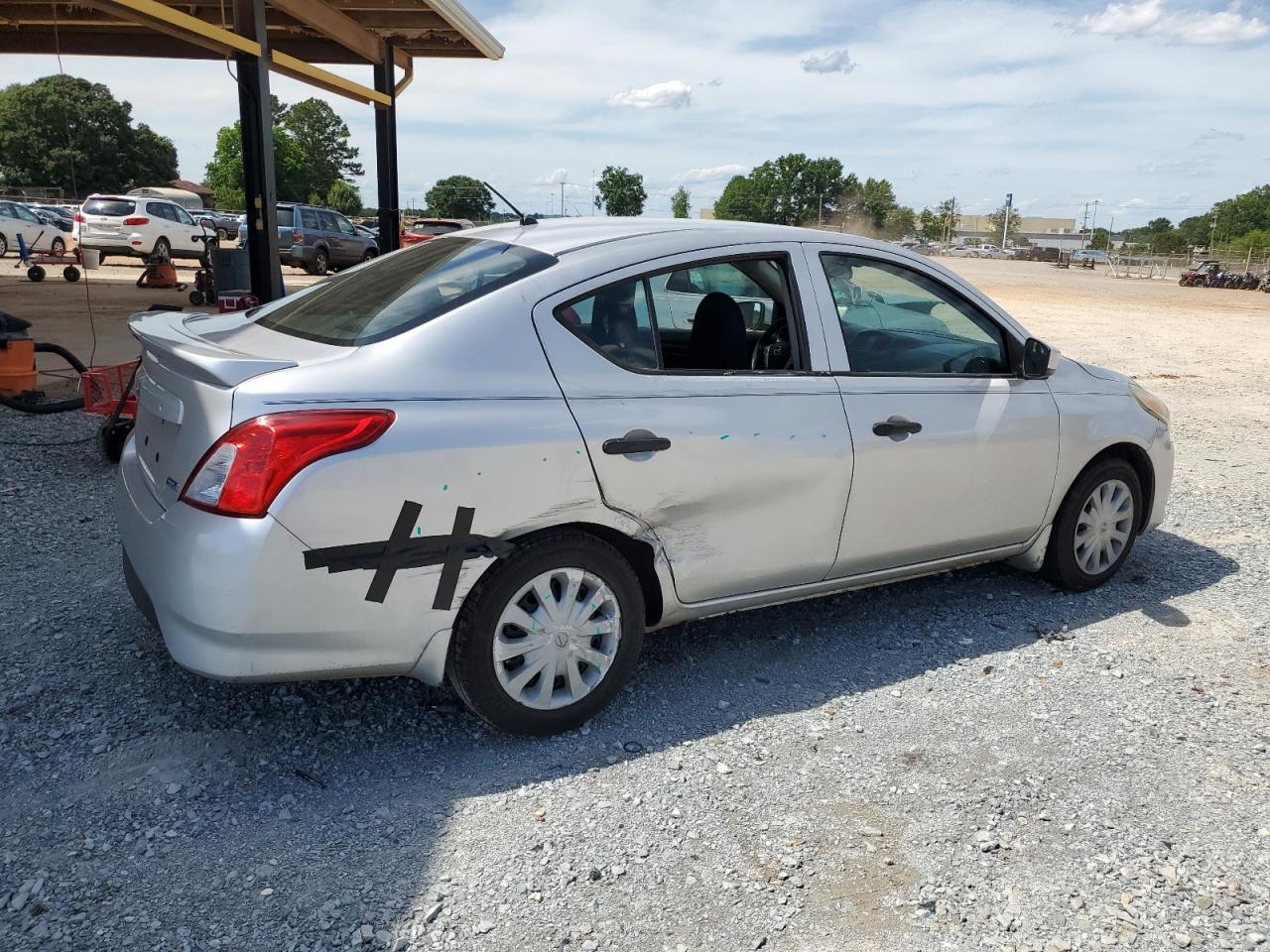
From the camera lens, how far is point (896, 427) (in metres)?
3.81

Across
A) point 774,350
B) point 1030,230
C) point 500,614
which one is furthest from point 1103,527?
point 1030,230

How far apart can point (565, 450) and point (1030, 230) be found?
204m

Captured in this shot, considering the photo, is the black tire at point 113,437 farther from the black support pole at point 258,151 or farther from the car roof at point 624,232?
the black support pole at point 258,151

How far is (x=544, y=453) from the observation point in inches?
120

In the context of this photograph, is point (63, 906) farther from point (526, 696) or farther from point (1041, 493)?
point (1041, 493)

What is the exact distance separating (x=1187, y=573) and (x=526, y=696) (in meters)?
3.84

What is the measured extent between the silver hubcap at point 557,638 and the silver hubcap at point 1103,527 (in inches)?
100

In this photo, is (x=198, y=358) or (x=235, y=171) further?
(x=235, y=171)

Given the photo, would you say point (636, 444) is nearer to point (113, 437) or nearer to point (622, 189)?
point (113, 437)

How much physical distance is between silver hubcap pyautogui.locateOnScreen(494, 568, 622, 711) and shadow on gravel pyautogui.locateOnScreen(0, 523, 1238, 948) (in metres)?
0.21

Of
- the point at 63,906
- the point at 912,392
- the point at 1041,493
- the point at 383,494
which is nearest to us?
the point at 63,906

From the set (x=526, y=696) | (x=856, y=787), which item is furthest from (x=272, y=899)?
(x=856, y=787)

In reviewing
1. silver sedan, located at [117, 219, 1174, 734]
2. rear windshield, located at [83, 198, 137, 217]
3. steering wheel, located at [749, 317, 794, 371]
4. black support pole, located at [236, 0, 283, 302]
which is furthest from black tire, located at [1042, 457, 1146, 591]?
rear windshield, located at [83, 198, 137, 217]

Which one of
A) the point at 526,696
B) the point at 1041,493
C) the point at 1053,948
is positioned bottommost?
the point at 1053,948
